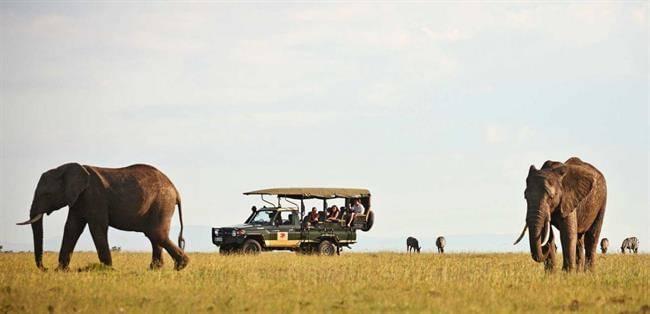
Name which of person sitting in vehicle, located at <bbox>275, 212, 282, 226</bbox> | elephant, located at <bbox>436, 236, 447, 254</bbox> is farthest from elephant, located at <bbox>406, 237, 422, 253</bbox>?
person sitting in vehicle, located at <bbox>275, 212, 282, 226</bbox>

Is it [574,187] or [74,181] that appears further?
[74,181]

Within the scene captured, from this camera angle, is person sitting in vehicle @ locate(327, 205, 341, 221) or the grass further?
person sitting in vehicle @ locate(327, 205, 341, 221)

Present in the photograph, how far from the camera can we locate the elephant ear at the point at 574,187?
25.9 meters

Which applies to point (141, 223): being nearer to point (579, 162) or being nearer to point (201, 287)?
point (201, 287)

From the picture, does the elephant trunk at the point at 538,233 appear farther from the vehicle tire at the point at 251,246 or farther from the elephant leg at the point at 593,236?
the vehicle tire at the point at 251,246

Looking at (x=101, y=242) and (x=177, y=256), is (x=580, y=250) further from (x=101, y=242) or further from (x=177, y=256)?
(x=101, y=242)

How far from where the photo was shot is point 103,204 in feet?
87.1

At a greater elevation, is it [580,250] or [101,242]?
[580,250]

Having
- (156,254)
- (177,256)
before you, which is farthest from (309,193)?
(177,256)

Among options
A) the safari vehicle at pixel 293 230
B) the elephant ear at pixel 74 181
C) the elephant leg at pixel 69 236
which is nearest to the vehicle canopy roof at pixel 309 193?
the safari vehicle at pixel 293 230

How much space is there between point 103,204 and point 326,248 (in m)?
12.8

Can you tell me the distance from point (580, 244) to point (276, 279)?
892 cm

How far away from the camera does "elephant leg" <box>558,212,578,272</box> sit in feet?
84.6

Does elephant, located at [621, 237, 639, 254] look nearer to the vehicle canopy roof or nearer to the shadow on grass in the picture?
the vehicle canopy roof
